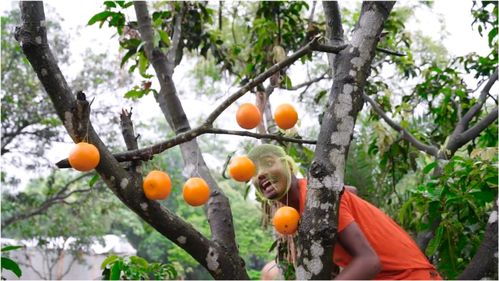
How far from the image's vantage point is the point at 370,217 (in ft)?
5.90

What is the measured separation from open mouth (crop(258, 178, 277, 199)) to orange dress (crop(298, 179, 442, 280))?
9cm

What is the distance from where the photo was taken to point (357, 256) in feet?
5.02

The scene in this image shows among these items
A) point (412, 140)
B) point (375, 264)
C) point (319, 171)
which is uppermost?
point (412, 140)

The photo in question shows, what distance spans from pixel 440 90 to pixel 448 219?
1.75 metres

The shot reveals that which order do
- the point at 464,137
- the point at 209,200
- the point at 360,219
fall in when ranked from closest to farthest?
1. the point at 360,219
2. the point at 209,200
3. the point at 464,137

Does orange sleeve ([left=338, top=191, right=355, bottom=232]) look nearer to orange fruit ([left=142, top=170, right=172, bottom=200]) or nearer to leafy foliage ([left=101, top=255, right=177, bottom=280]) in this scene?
orange fruit ([left=142, top=170, right=172, bottom=200])

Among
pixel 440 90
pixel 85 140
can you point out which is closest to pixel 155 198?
pixel 85 140

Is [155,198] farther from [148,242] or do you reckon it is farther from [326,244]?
[148,242]

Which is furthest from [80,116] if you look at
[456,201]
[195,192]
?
[456,201]

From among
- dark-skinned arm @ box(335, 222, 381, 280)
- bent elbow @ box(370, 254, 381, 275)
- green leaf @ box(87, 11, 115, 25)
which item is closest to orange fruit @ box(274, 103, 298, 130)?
dark-skinned arm @ box(335, 222, 381, 280)

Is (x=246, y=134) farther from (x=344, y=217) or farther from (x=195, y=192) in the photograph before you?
(x=344, y=217)

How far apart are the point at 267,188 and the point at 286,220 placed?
0.57ft

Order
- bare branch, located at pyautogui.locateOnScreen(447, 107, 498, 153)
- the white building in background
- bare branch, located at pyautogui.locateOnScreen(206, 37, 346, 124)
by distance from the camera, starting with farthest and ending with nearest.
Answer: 1. the white building in background
2. bare branch, located at pyautogui.locateOnScreen(447, 107, 498, 153)
3. bare branch, located at pyautogui.locateOnScreen(206, 37, 346, 124)

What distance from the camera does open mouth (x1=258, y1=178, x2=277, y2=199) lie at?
180 centimetres
